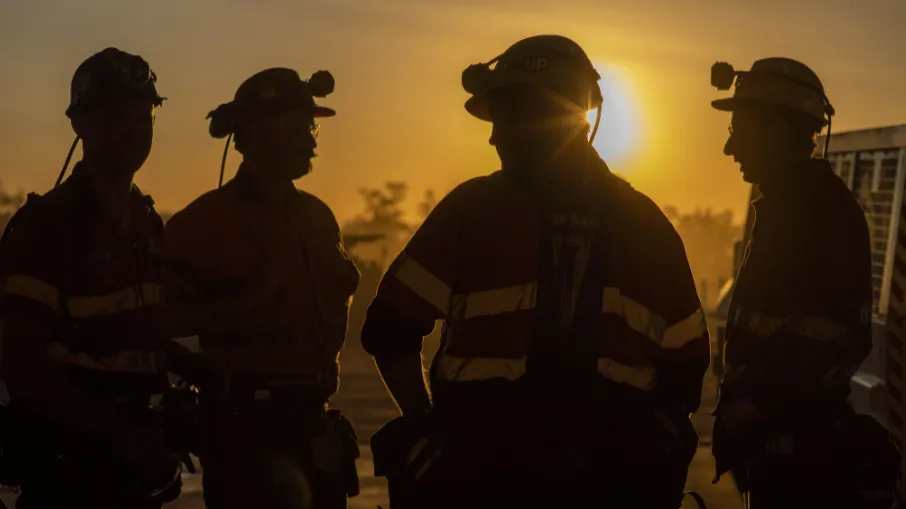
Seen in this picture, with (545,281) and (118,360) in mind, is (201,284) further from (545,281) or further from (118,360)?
(545,281)

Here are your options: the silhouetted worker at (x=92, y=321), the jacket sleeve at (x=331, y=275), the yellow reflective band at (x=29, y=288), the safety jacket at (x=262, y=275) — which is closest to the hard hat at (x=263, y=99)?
the safety jacket at (x=262, y=275)

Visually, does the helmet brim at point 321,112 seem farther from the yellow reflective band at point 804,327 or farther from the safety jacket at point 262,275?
the yellow reflective band at point 804,327

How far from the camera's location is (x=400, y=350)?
13.8ft

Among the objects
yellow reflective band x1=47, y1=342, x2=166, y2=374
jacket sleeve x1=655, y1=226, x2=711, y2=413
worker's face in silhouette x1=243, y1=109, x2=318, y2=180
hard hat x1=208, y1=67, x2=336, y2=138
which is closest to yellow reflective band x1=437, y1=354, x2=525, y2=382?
jacket sleeve x1=655, y1=226, x2=711, y2=413

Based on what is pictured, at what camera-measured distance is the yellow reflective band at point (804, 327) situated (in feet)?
18.2

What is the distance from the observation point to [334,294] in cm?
609

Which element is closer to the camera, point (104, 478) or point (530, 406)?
point (530, 406)

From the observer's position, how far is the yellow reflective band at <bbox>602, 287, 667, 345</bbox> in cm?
405

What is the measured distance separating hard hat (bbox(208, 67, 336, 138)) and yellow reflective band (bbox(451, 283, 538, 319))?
237 cm

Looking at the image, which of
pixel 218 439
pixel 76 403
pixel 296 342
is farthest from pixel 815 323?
pixel 76 403

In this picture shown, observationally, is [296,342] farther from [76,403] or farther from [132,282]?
[76,403]

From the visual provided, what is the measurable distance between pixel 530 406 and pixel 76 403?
171 centimetres

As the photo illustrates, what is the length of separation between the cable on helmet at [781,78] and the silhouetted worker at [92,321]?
105 inches

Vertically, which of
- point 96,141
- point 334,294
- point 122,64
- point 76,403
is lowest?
point 76,403
